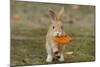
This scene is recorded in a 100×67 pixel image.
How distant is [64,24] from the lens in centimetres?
255

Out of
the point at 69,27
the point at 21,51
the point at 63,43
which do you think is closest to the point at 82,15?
the point at 69,27

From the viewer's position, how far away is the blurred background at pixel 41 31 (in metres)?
2.33

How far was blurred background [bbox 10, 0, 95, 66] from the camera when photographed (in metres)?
2.33

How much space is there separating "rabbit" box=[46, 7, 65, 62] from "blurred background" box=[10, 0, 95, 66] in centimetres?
5

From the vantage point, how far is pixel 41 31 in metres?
2.44

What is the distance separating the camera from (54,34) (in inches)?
98.3

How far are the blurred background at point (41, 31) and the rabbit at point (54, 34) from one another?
1.9 inches

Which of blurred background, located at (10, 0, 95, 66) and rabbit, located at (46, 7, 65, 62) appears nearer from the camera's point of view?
blurred background, located at (10, 0, 95, 66)

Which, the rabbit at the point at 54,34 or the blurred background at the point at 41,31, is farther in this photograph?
the rabbit at the point at 54,34

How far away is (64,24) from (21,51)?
62 cm

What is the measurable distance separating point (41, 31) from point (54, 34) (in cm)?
17
